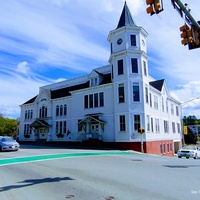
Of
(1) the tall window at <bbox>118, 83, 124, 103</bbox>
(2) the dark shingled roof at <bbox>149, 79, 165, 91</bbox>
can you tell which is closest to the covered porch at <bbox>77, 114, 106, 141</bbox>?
(1) the tall window at <bbox>118, 83, 124, 103</bbox>

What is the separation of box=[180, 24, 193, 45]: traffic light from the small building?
55.7 ft

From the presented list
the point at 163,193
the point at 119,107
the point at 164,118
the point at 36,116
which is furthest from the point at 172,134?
the point at 163,193

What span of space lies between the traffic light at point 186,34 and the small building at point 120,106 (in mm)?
16983

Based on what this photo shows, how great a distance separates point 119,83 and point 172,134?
16700 millimetres

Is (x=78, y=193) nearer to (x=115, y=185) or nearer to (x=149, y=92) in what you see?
(x=115, y=185)

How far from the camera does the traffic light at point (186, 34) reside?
8867 mm

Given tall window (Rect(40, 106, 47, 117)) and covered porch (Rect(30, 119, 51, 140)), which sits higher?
tall window (Rect(40, 106, 47, 117))

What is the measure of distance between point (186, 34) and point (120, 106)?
1796 centimetres

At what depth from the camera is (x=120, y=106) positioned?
26.4 metres

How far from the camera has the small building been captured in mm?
25875

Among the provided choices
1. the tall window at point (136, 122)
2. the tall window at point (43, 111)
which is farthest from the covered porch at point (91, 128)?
the tall window at point (43, 111)

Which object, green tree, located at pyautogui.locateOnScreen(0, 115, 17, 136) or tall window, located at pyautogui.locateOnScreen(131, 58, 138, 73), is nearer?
tall window, located at pyautogui.locateOnScreen(131, 58, 138, 73)

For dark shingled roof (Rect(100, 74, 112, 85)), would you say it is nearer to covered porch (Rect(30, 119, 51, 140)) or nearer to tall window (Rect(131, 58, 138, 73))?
tall window (Rect(131, 58, 138, 73))

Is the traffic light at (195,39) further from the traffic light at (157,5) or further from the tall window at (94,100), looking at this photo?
the tall window at (94,100)
